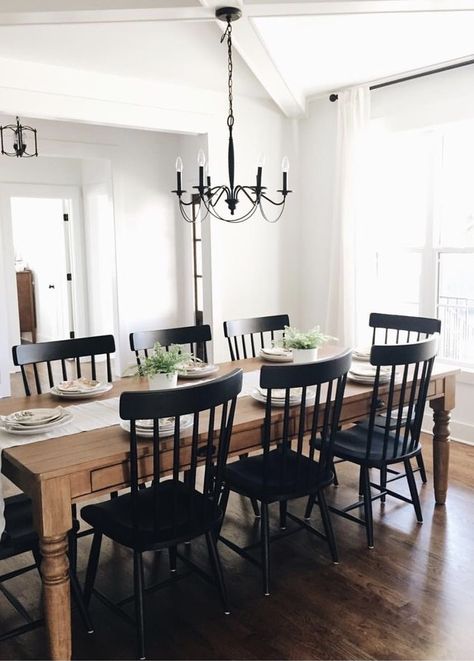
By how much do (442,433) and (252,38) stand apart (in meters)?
2.64

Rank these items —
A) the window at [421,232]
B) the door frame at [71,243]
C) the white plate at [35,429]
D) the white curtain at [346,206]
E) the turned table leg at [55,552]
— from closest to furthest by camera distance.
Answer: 1. the turned table leg at [55,552]
2. the white plate at [35,429]
3. the window at [421,232]
4. the white curtain at [346,206]
5. the door frame at [71,243]

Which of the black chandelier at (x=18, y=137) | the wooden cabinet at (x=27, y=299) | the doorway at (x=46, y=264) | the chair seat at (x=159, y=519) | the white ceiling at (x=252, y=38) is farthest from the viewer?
the wooden cabinet at (x=27, y=299)

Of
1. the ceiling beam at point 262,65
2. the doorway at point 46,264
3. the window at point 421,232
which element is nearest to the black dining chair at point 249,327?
the window at point 421,232

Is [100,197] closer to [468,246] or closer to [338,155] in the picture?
[338,155]

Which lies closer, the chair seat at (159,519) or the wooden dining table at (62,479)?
the wooden dining table at (62,479)

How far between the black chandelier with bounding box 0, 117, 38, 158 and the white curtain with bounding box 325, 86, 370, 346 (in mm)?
2548

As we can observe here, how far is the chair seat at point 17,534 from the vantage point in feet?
7.09

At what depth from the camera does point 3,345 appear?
5.57 metres

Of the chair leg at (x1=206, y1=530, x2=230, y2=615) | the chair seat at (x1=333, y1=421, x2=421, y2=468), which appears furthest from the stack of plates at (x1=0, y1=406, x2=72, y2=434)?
the chair seat at (x1=333, y1=421, x2=421, y2=468)

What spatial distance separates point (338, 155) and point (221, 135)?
0.96m

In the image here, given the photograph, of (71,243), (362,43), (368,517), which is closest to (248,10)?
(362,43)

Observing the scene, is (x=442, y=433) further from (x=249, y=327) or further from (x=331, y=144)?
(x=331, y=144)

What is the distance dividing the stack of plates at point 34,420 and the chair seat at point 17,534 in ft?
1.09

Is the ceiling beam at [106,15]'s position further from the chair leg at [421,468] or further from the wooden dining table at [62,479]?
the chair leg at [421,468]
